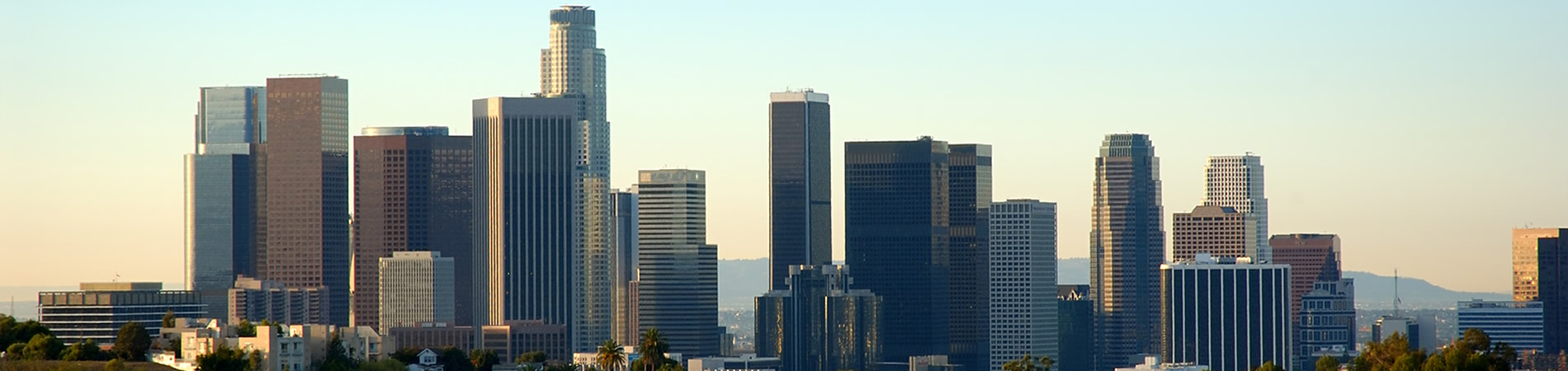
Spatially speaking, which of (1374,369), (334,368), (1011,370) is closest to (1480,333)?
→ (1374,369)

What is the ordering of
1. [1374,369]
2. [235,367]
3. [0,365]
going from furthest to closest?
[1374,369]
[235,367]
[0,365]

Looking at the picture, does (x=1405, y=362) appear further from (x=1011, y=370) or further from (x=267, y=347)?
(x=267, y=347)

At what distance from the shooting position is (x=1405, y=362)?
18388cm

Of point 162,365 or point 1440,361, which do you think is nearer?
point 1440,361

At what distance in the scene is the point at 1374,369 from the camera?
19488 centimetres

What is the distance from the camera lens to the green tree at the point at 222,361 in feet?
583

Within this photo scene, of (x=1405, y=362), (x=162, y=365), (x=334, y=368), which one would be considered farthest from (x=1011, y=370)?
(x=162, y=365)

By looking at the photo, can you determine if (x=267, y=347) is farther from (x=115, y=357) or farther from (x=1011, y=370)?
(x=1011, y=370)

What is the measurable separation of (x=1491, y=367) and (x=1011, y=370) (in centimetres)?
3754

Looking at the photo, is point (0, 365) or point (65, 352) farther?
point (65, 352)

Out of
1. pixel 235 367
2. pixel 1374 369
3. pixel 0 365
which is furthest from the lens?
pixel 1374 369

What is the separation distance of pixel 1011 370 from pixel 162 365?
69.7 metres

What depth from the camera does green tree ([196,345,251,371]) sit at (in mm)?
177625

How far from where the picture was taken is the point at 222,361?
178750mm
